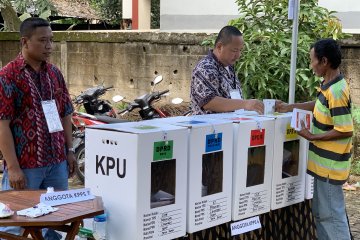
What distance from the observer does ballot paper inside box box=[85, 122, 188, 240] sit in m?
2.64

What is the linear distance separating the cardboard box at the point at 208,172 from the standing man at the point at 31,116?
0.79m

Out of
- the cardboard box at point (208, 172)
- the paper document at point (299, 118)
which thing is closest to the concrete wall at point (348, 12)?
the paper document at point (299, 118)

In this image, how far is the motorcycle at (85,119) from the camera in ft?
21.4

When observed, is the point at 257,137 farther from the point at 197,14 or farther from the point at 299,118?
the point at 197,14

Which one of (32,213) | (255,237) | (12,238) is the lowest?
(255,237)

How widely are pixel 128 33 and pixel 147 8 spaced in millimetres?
7107

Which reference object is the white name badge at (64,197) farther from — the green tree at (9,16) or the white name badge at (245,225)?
the green tree at (9,16)

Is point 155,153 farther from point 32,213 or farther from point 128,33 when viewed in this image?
point 128,33

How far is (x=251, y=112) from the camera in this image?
365 centimetres

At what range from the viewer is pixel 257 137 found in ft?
10.7

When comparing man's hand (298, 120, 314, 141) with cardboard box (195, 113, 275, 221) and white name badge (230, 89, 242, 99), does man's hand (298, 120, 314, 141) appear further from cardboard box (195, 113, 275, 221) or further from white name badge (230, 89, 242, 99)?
white name badge (230, 89, 242, 99)

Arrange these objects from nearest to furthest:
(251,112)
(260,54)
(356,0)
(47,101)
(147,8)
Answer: (47,101) → (251,112) → (260,54) → (356,0) → (147,8)

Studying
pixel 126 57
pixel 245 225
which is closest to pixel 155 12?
pixel 126 57

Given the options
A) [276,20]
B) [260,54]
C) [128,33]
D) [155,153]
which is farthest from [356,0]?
[155,153]
